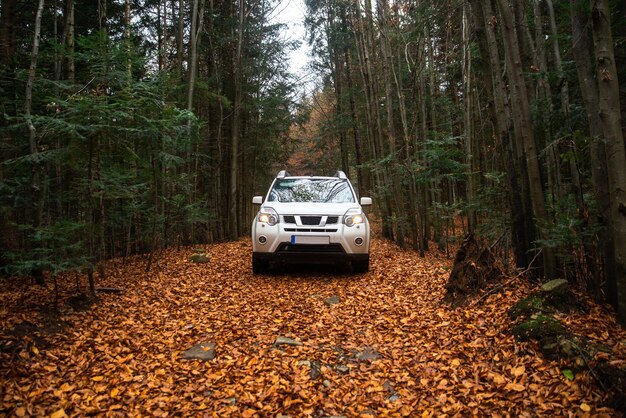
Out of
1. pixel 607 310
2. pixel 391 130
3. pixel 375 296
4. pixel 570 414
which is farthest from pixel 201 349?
pixel 391 130

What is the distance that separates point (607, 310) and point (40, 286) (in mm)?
7534

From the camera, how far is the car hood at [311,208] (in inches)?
243

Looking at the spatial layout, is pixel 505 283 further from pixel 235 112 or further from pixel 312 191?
pixel 235 112

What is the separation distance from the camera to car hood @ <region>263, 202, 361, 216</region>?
6.18 m

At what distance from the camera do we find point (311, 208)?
630 centimetres

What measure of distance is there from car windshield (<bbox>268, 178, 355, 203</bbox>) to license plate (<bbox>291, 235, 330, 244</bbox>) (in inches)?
40.9

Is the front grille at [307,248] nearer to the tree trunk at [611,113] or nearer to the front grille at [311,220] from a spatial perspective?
the front grille at [311,220]

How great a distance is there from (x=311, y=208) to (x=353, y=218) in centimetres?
79

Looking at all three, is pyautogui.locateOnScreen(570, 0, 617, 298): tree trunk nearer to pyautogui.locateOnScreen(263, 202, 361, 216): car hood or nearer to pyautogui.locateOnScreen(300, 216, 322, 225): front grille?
pyautogui.locateOnScreen(263, 202, 361, 216): car hood

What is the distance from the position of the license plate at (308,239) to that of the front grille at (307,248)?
0.05 meters

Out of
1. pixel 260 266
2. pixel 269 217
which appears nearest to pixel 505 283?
pixel 269 217

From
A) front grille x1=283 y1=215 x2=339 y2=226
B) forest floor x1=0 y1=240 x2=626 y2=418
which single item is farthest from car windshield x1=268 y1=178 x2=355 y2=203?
forest floor x1=0 y1=240 x2=626 y2=418

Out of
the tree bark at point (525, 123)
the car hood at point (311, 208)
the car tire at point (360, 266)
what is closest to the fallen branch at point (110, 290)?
the car hood at point (311, 208)

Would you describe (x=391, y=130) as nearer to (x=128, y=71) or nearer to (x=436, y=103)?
(x=436, y=103)
